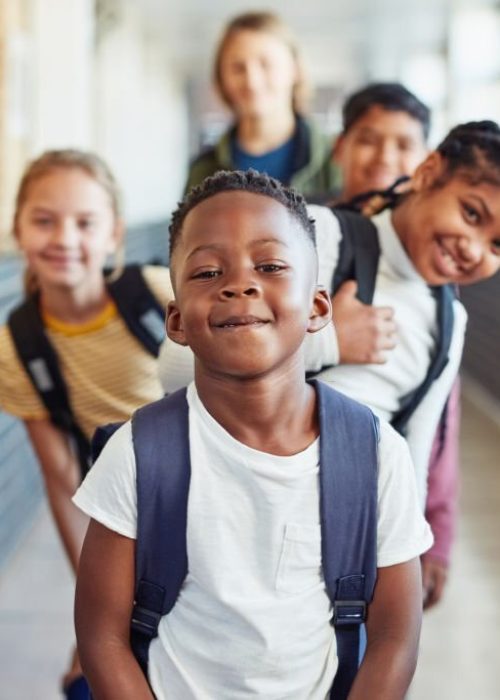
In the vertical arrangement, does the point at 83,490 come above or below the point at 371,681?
above

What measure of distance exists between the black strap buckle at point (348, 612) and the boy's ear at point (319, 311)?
0.29 m

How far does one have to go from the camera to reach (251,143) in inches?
104

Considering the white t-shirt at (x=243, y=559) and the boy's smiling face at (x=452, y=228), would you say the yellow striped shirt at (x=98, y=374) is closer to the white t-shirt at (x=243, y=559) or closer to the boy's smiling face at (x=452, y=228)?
the boy's smiling face at (x=452, y=228)

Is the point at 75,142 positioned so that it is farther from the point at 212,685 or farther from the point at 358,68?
the point at 358,68

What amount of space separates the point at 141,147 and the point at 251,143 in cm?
1181

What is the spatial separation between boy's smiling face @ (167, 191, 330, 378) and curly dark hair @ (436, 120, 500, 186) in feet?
1.23

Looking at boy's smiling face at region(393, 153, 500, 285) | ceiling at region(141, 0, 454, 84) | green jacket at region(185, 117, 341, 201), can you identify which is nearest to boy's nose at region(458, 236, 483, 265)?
boy's smiling face at region(393, 153, 500, 285)

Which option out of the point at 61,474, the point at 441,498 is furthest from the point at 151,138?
the point at 441,498

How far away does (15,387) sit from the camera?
193 centimetres

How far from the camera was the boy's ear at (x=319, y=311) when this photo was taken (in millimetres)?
1070

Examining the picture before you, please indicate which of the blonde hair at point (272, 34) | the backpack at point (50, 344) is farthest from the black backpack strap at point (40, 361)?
the blonde hair at point (272, 34)

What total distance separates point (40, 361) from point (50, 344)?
39 mm

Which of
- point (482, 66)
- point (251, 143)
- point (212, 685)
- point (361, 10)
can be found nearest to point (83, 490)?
point (212, 685)

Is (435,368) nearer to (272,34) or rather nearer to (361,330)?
(361,330)
